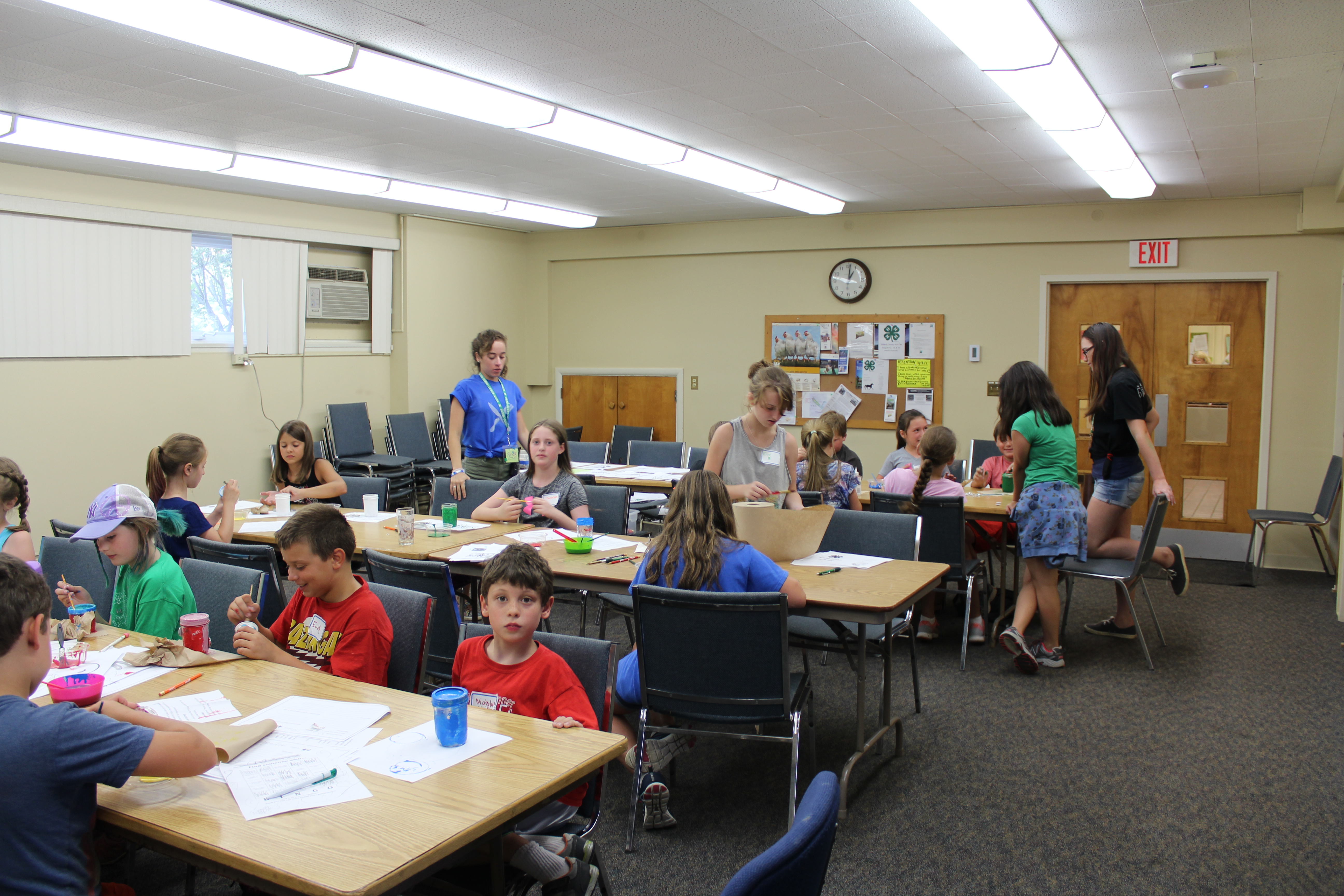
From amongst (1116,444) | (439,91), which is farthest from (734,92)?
(1116,444)

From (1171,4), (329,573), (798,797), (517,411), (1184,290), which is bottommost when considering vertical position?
(798,797)

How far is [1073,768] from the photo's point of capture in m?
3.50

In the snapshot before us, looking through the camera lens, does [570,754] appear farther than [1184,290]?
No

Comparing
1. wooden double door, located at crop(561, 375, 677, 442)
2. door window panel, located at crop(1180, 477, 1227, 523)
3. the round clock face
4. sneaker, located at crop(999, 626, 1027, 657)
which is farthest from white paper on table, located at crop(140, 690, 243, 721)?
door window panel, located at crop(1180, 477, 1227, 523)

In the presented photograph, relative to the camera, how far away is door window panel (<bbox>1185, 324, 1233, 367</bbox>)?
7.34 m

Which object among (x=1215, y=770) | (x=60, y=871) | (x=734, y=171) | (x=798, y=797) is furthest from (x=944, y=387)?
(x=60, y=871)

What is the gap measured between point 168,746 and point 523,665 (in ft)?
2.93

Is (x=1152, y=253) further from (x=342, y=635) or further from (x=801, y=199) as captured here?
(x=342, y=635)

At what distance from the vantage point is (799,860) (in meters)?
1.22

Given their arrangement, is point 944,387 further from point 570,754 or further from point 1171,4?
point 570,754

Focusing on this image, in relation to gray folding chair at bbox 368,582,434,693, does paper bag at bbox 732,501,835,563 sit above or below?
above

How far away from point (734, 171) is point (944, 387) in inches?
123

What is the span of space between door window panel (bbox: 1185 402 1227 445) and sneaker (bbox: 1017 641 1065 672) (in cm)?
370

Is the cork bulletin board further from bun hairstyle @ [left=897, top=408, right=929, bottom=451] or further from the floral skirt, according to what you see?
the floral skirt
